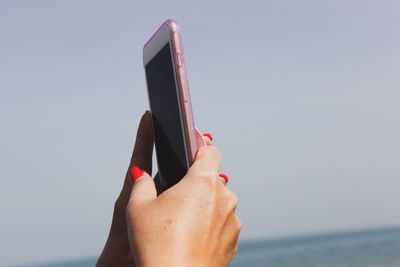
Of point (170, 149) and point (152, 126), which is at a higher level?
point (152, 126)

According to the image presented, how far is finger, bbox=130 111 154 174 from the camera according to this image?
2100mm

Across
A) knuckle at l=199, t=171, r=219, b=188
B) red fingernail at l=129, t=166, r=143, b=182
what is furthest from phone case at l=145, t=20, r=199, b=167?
knuckle at l=199, t=171, r=219, b=188

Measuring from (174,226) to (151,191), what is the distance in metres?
0.27

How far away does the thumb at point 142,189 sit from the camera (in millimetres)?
1345

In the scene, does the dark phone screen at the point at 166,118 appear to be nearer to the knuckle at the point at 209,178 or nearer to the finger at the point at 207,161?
the finger at the point at 207,161

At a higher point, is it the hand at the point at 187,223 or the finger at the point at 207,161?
the finger at the point at 207,161

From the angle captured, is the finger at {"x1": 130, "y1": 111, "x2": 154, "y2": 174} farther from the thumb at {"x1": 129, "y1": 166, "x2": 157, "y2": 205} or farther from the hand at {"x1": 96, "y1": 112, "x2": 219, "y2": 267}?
the thumb at {"x1": 129, "y1": 166, "x2": 157, "y2": 205}

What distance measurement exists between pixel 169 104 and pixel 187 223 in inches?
31.6

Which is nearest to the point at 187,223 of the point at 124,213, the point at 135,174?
the point at 135,174

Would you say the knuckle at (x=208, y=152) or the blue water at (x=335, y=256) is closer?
the knuckle at (x=208, y=152)

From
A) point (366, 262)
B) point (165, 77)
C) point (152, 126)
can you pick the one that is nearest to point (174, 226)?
point (165, 77)

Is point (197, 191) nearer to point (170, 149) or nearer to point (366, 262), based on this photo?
point (170, 149)

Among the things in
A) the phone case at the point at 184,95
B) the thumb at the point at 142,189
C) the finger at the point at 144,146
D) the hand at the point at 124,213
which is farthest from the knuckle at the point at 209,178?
the finger at the point at 144,146

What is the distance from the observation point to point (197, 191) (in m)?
1.31
